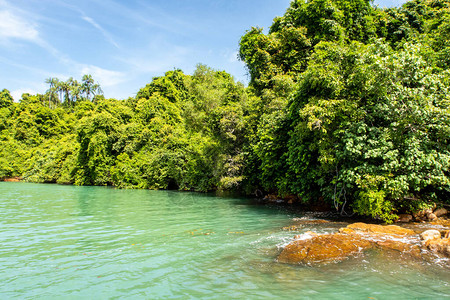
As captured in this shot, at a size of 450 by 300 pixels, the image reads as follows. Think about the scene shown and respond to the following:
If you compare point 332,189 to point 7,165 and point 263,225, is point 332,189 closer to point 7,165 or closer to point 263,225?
point 263,225

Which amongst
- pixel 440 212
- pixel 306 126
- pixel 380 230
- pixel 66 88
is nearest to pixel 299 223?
pixel 380 230

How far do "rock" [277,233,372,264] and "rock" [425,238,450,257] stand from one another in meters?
1.70

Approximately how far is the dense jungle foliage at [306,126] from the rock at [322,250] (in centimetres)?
486

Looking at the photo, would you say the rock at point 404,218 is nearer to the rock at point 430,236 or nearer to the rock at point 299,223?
the rock at point 299,223

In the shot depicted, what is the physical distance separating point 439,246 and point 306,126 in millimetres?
8194

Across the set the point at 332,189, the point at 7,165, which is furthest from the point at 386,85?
the point at 7,165

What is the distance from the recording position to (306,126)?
49.1ft

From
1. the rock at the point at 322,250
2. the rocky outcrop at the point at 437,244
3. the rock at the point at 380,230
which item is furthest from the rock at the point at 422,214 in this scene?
the rock at the point at 322,250

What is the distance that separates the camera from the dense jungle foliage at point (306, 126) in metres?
13.1

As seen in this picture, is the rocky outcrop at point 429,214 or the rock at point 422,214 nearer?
the rocky outcrop at point 429,214

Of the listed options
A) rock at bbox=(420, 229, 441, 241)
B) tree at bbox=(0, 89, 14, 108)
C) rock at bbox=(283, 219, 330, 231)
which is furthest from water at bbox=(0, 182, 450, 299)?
tree at bbox=(0, 89, 14, 108)

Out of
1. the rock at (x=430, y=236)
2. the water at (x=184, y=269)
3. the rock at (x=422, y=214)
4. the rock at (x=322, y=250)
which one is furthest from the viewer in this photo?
the rock at (x=422, y=214)

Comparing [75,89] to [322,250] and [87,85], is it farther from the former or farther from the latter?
[322,250]

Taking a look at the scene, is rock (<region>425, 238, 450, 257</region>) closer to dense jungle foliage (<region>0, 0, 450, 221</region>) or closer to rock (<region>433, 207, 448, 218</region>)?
dense jungle foliage (<region>0, 0, 450, 221</region>)
